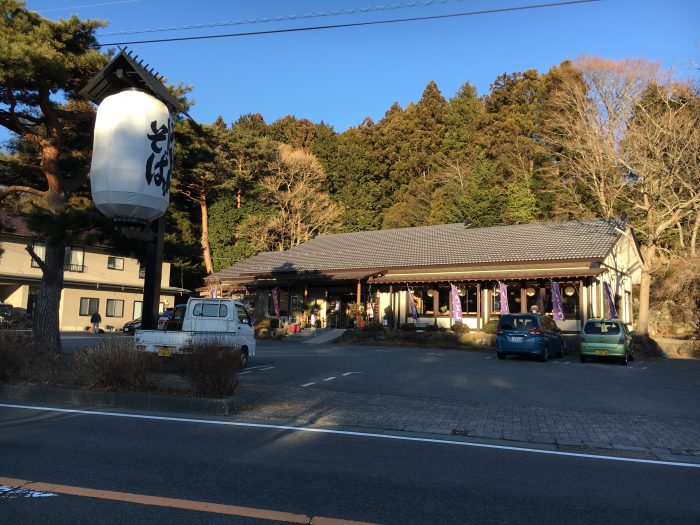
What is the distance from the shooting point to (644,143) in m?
24.5

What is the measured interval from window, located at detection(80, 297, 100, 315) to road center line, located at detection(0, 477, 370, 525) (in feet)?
124

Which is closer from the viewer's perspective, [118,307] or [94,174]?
[94,174]

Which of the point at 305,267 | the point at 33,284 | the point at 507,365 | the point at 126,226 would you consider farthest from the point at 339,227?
the point at 126,226

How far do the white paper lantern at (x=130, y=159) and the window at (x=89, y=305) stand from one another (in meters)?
31.5

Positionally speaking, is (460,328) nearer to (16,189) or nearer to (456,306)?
(456,306)

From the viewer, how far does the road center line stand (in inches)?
169

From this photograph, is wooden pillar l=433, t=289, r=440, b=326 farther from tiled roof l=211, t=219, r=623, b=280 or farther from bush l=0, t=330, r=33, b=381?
bush l=0, t=330, r=33, b=381

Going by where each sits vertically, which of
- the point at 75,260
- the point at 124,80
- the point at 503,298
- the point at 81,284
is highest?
the point at 124,80

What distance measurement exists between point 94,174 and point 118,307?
33676mm

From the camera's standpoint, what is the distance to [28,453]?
6043 mm

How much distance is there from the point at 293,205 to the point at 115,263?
1588 cm

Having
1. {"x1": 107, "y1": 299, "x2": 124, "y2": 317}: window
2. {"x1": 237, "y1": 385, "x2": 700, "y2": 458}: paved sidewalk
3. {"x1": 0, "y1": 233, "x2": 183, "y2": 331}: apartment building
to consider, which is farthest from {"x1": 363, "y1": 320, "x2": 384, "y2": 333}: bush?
{"x1": 107, "y1": 299, "x2": 124, "y2": 317}: window

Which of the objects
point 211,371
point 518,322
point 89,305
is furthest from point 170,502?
point 89,305

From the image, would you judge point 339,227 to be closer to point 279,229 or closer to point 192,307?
point 279,229
